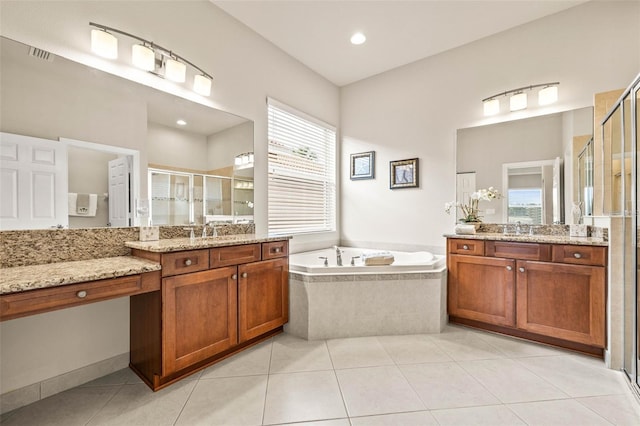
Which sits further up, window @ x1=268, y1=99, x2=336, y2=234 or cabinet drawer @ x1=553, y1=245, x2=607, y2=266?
window @ x1=268, y1=99, x2=336, y2=234

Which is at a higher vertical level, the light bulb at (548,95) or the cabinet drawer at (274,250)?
the light bulb at (548,95)

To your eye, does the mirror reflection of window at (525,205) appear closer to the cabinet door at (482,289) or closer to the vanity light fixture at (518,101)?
the cabinet door at (482,289)

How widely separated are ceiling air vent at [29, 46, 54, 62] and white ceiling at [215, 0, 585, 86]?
4.71ft

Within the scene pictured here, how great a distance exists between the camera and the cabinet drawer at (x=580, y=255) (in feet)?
6.90

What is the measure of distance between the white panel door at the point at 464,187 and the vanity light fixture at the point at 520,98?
26.8 inches

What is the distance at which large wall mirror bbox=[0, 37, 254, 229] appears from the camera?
1616 millimetres

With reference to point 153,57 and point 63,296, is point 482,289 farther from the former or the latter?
point 153,57

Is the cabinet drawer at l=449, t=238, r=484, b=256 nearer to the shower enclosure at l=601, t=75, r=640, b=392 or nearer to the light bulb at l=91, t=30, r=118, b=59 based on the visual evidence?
the shower enclosure at l=601, t=75, r=640, b=392

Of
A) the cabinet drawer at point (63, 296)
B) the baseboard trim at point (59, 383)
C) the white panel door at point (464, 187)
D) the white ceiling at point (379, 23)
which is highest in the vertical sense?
the white ceiling at point (379, 23)

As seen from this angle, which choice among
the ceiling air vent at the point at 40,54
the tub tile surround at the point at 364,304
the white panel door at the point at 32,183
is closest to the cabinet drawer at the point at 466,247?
the tub tile surround at the point at 364,304

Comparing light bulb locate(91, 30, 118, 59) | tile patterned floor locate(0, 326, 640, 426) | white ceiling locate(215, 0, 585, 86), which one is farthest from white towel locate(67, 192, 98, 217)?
white ceiling locate(215, 0, 585, 86)

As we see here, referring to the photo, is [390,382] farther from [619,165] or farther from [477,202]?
[619,165]

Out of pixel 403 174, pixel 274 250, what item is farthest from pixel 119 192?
pixel 403 174

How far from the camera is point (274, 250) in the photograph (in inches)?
97.0
